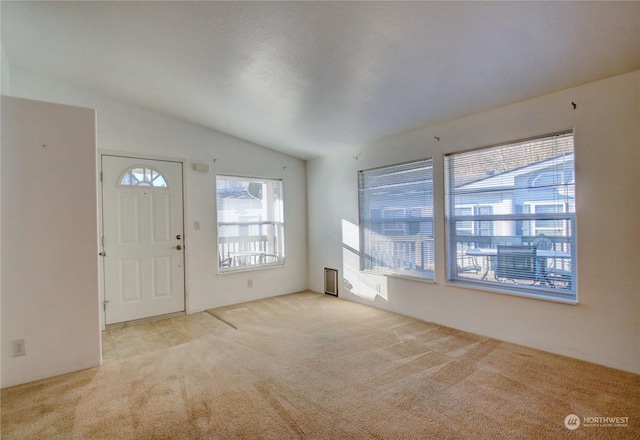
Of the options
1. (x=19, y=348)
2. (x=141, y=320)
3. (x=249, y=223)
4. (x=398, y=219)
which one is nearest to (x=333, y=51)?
(x=398, y=219)

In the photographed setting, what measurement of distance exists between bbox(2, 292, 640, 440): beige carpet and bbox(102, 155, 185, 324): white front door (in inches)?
47.0

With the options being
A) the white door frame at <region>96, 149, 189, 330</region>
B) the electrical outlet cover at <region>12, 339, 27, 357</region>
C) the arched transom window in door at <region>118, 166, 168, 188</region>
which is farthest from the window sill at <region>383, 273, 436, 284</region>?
the electrical outlet cover at <region>12, 339, 27, 357</region>

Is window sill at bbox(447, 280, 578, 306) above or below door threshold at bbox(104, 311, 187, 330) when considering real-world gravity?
above

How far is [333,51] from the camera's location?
249 centimetres

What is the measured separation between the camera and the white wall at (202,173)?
375cm

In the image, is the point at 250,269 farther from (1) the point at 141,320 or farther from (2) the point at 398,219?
(2) the point at 398,219

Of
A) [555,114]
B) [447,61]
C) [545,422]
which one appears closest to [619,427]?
[545,422]

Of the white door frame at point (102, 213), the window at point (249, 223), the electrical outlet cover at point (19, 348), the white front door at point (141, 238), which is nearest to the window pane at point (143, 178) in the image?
the white front door at point (141, 238)

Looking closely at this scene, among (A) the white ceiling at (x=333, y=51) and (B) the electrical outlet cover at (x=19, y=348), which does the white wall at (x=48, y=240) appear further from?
(A) the white ceiling at (x=333, y=51)

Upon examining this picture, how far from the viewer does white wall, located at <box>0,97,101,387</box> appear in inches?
99.4

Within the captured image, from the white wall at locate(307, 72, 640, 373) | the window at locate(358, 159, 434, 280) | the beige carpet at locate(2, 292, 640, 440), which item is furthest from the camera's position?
the window at locate(358, 159, 434, 280)

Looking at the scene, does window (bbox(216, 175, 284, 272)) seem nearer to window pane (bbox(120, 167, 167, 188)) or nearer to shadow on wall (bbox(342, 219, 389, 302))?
window pane (bbox(120, 167, 167, 188))

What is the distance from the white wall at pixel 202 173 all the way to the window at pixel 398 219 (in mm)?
1391

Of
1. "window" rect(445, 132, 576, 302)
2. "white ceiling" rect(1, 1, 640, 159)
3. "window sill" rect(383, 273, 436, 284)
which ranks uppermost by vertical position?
"white ceiling" rect(1, 1, 640, 159)
